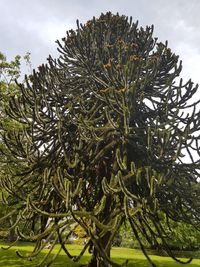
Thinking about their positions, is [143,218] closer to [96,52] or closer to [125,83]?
[125,83]

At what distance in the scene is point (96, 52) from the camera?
1105 centimetres

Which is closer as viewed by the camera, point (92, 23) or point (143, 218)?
point (143, 218)

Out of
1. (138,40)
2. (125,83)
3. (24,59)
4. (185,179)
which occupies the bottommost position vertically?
(185,179)

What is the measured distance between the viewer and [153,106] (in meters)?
11.5

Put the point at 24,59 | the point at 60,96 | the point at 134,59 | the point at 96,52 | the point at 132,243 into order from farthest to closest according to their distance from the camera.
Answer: the point at 132,243 < the point at 24,59 < the point at 60,96 < the point at 96,52 < the point at 134,59

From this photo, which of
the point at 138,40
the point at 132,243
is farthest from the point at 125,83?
the point at 132,243

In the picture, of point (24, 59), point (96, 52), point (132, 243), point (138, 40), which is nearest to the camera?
point (96, 52)

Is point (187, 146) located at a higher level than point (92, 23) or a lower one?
lower

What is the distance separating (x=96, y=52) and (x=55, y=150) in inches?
141

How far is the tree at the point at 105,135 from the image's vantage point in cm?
912

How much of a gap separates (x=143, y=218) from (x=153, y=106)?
4.07 meters

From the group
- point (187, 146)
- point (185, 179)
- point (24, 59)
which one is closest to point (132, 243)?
point (24, 59)

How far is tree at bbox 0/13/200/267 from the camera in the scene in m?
9.12

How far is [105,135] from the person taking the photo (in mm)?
10297
